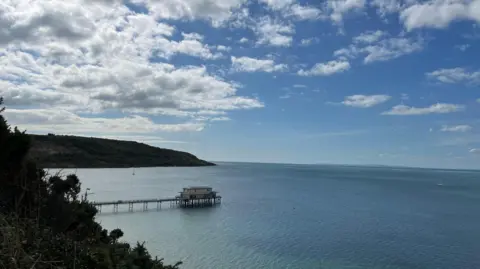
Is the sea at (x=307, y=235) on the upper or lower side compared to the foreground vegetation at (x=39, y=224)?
lower

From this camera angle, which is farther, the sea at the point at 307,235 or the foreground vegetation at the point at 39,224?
the sea at the point at 307,235

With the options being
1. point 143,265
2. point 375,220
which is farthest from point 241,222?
point 143,265

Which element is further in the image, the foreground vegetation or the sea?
the sea

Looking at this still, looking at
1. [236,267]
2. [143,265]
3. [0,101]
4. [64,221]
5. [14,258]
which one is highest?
[0,101]

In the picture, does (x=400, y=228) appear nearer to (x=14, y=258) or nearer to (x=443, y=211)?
(x=443, y=211)

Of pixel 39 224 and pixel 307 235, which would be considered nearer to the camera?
pixel 39 224

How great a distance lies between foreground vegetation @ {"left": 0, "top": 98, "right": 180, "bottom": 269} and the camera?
5379mm

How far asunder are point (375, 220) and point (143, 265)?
5305 cm

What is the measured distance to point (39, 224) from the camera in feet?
28.8

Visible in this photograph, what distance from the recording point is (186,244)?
146 feet

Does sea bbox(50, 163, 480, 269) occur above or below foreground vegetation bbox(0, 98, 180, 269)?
below

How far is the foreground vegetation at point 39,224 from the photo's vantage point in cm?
538

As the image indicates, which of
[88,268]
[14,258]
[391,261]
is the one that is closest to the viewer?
[14,258]

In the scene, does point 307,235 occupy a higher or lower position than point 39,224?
lower
